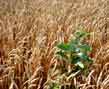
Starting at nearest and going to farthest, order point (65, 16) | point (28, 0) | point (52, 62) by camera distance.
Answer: point (52, 62), point (65, 16), point (28, 0)

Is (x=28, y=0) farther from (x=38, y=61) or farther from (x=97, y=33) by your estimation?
(x=38, y=61)

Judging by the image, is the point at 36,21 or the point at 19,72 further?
the point at 36,21

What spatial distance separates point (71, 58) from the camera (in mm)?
2230

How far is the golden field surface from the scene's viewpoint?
2160 millimetres

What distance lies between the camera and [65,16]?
3.57 meters

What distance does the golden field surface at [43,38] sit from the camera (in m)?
2.16

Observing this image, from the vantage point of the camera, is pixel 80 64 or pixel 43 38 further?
pixel 43 38

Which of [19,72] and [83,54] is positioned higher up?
[83,54]

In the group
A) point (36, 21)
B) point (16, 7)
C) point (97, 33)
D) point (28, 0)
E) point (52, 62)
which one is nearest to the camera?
point (52, 62)

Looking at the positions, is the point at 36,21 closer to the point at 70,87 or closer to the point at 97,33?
the point at 97,33

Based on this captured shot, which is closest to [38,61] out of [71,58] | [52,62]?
[52,62]

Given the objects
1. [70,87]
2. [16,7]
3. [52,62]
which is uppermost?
[16,7]

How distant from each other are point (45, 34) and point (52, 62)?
73 cm

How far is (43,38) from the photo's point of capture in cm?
259
